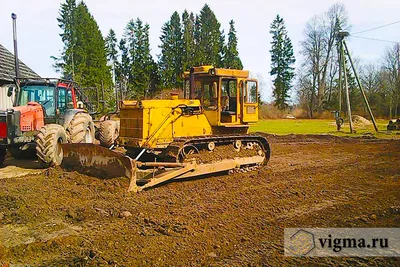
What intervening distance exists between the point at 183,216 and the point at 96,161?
282cm

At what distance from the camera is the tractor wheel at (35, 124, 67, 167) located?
8992mm

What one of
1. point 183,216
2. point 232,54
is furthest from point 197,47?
point 183,216

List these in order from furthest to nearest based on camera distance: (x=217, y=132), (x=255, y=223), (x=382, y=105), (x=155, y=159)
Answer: (x=382, y=105)
(x=217, y=132)
(x=155, y=159)
(x=255, y=223)

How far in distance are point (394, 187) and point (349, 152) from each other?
21.5 feet

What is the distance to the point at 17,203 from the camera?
6293 millimetres

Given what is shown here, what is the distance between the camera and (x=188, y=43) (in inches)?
2249

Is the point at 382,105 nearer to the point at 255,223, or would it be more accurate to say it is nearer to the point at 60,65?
the point at 60,65

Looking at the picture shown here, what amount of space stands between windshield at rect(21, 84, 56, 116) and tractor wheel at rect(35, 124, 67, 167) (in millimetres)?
2154

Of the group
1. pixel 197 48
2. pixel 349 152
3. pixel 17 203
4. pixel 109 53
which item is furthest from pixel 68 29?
pixel 17 203

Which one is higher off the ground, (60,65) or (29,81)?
(60,65)

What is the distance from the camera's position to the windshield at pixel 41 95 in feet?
36.8

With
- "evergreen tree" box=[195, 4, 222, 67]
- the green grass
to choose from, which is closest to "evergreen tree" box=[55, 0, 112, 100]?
"evergreen tree" box=[195, 4, 222, 67]

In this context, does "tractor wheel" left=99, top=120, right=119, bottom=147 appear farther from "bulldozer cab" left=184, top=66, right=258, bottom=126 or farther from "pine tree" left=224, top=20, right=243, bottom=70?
"pine tree" left=224, top=20, right=243, bottom=70

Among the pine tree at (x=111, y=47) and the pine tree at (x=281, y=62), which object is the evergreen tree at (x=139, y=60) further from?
the pine tree at (x=281, y=62)
